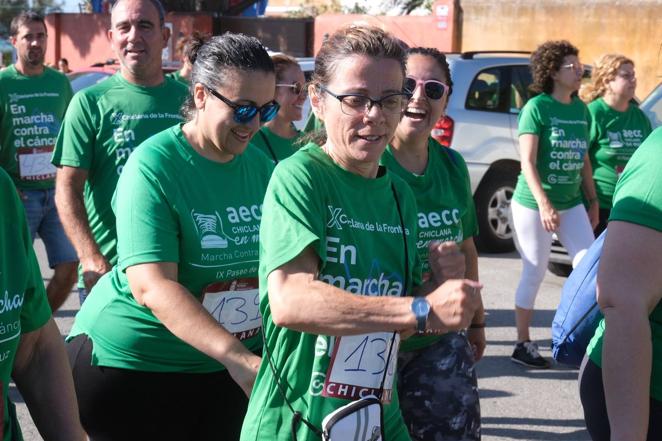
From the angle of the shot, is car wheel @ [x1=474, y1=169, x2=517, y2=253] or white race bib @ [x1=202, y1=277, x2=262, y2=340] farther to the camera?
car wheel @ [x1=474, y1=169, x2=517, y2=253]

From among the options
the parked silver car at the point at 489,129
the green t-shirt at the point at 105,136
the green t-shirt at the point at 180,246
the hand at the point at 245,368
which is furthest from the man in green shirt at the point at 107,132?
the parked silver car at the point at 489,129

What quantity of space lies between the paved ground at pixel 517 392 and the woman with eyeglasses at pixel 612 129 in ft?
3.25

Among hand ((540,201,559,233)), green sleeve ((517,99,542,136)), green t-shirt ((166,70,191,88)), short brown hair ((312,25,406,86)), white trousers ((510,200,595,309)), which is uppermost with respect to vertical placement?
short brown hair ((312,25,406,86))

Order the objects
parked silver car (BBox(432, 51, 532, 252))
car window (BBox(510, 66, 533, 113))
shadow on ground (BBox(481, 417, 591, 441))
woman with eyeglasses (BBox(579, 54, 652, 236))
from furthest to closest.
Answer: car window (BBox(510, 66, 533, 113)), parked silver car (BBox(432, 51, 532, 252)), woman with eyeglasses (BBox(579, 54, 652, 236)), shadow on ground (BBox(481, 417, 591, 441))

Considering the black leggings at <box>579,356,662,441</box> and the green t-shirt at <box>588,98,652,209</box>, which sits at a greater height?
the black leggings at <box>579,356,662,441</box>

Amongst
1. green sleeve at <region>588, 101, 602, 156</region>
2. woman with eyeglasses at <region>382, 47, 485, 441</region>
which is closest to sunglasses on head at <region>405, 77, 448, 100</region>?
woman with eyeglasses at <region>382, 47, 485, 441</region>

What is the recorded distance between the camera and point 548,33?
1858cm

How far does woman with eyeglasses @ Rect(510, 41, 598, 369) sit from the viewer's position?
664 centimetres

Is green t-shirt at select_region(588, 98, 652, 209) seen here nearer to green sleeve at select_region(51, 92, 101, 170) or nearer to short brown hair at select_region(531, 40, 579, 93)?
short brown hair at select_region(531, 40, 579, 93)

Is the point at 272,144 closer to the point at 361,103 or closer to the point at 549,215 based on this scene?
the point at 549,215

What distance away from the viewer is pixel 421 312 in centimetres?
217

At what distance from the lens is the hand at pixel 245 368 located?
2760mm

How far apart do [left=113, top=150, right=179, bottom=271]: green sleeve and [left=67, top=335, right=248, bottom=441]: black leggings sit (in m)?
0.38

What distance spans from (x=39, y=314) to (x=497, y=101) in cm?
826
